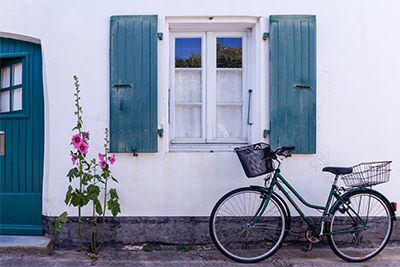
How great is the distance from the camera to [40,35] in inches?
185

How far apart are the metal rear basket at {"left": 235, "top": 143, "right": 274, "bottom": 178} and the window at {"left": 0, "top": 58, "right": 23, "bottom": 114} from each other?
8.86ft

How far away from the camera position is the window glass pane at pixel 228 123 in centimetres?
485

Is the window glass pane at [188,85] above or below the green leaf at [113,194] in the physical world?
above

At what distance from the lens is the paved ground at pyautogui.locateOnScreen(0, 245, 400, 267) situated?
4.27 meters

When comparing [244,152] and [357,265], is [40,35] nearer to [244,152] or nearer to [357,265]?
[244,152]

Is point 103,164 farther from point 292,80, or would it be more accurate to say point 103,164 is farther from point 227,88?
point 292,80

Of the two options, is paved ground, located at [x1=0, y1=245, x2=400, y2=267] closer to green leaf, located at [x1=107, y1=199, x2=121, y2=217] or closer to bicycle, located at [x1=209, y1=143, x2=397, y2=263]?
bicycle, located at [x1=209, y1=143, x2=397, y2=263]

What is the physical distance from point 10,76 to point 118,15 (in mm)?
1559

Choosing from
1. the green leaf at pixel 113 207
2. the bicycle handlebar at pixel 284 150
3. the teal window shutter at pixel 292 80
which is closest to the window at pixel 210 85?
the teal window shutter at pixel 292 80

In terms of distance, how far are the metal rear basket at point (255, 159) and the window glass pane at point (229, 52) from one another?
1.16 m

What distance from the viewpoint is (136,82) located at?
15.0 feet

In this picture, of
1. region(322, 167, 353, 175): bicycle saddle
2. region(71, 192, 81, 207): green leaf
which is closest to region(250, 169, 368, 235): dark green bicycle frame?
region(322, 167, 353, 175): bicycle saddle

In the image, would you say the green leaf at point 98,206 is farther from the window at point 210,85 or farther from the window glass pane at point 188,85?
the window glass pane at point 188,85

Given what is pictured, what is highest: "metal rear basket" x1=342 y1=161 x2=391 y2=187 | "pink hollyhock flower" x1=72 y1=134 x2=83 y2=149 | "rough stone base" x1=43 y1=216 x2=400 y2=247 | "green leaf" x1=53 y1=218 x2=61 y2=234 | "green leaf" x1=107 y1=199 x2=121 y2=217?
"pink hollyhock flower" x1=72 y1=134 x2=83 y2=149
